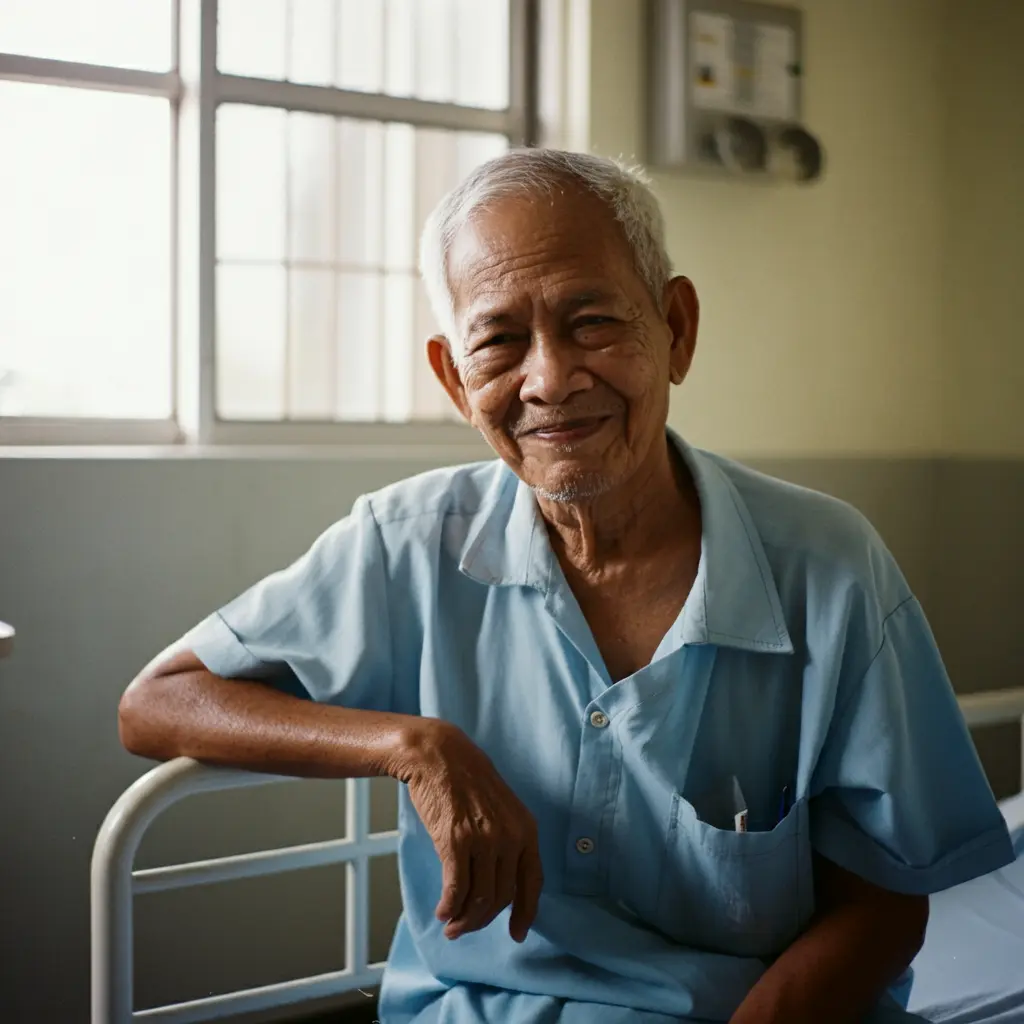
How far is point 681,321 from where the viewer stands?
1.31m

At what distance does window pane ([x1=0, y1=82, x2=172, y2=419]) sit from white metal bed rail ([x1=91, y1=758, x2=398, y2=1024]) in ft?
4.87

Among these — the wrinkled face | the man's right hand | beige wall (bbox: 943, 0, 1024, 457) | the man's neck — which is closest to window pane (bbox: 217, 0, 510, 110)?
beige wall (bbox: 943, 0, 1024, 457)

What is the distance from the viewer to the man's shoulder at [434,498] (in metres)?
1.34

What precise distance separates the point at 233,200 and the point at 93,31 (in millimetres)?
452

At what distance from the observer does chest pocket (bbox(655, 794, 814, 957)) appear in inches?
45.5

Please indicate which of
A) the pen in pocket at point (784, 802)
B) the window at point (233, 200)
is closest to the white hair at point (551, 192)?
the pen in pocket at point (784, 802)

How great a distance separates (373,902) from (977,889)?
4.57 feet

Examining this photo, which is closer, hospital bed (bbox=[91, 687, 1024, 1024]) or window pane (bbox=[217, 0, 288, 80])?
hospital bed (bbox=[91, 687, 1024, 1024])

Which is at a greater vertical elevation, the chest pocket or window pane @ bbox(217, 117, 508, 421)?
window pane @ bbox(217, 117, 508, 421)

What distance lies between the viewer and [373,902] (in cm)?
263

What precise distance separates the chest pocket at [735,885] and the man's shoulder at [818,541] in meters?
0.24

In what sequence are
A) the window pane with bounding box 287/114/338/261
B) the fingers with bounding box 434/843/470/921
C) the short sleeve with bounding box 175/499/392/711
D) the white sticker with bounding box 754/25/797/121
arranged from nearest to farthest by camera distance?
the fingers with bounding box 434/843/470/921, the short sleeve with bounding box 175/499/392/711, the window pane with bounding box 287/114/338/261, the white sticker with bounding box 754/25/797/121

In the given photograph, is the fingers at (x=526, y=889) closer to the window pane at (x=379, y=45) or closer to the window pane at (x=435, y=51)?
the window pane at (x=379, y=45)

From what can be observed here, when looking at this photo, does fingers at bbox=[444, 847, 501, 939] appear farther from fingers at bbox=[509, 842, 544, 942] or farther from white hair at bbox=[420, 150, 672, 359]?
white hair at bbox=[420, 150, 672, 359]
